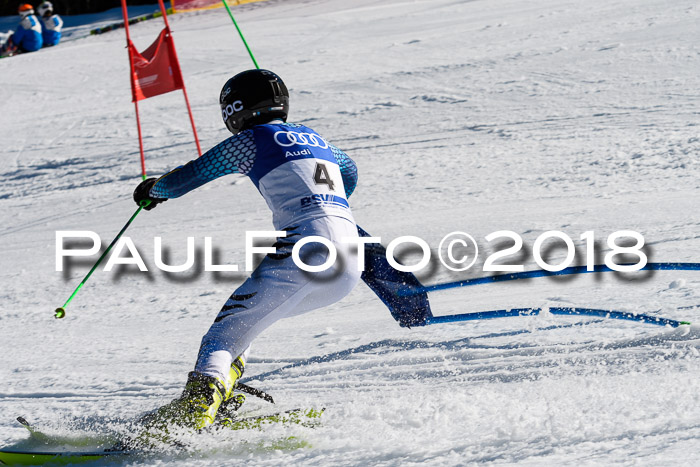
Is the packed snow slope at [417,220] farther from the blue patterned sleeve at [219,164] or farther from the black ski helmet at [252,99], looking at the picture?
the black ski helmet at [252,99]

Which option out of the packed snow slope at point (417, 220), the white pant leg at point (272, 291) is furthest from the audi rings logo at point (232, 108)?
the packed snow slope at point (417, 220)

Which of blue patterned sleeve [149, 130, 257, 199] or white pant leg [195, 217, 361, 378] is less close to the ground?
blue patterned sleeve [149, 130, 257, 199]

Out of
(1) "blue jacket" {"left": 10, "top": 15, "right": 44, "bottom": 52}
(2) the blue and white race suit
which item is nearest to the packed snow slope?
(2) the blue and white race suit

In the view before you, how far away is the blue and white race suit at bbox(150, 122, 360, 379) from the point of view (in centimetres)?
301

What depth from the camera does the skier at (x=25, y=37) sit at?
15062mm

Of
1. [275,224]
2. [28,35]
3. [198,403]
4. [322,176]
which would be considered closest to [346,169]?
[322,176]

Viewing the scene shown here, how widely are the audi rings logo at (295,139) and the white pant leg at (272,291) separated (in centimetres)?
35

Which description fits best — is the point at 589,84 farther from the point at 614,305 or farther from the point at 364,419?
the point at 364,419

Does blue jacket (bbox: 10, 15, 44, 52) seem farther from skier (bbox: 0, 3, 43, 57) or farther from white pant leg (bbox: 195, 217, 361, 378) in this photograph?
white pant leg (bbox: 195, 217, 361, 378)

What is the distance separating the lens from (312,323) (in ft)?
15.3

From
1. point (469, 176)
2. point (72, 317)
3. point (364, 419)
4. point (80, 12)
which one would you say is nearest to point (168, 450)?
point (364, 419)

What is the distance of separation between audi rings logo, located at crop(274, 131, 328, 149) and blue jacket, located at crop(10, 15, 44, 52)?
13748mm

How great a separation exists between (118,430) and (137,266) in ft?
8.76

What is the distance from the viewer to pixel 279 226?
3098mm
